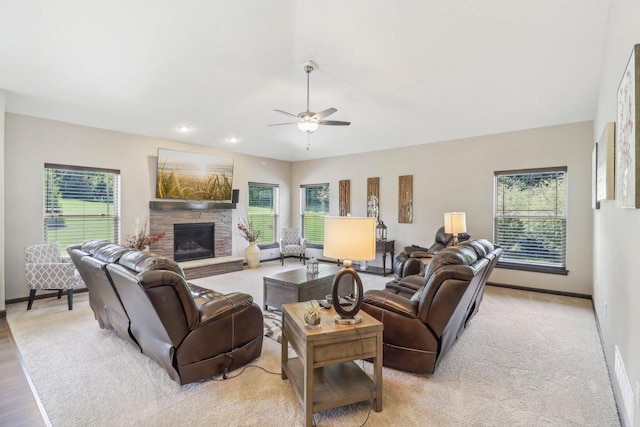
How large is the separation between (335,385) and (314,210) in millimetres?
6478

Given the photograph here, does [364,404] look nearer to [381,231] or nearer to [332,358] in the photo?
[332,358]

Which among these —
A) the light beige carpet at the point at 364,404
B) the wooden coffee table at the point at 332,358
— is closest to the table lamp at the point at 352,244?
the wooden coffee table at the point at 332,358

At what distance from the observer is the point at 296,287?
380cm

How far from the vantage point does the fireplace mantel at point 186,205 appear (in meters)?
6.12

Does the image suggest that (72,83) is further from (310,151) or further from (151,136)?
(310,151)

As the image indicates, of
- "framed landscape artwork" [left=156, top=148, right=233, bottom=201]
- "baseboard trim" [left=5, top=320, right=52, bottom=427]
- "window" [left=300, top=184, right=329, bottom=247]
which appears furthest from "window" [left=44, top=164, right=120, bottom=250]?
"window" [left=300, top=184, right=329, bottom=247]

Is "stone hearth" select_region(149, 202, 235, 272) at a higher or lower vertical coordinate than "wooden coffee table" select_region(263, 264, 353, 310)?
higher

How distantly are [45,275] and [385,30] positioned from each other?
519 centimetres

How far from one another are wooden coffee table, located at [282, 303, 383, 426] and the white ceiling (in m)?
2.76

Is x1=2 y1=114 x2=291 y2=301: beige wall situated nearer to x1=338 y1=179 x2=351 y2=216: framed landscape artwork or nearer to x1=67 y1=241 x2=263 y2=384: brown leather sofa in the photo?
x1=67 y1=241 x2=263 y2=384: brown leather sofa

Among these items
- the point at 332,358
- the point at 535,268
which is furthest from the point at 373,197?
the point at 332,358

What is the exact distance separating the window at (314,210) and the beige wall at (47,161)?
329cm

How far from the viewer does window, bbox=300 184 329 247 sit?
8.27 m

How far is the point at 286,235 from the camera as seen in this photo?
25.9 ft
